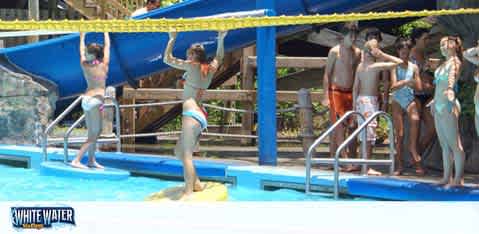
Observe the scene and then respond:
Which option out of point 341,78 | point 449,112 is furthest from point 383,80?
point 449,112

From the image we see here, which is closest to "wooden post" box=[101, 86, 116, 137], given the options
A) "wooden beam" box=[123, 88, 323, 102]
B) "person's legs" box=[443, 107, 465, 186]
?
"wooden beam" box=[123, 88, 323, 102]

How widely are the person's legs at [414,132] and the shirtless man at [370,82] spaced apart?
38 cm

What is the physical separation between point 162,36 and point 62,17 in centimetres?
591

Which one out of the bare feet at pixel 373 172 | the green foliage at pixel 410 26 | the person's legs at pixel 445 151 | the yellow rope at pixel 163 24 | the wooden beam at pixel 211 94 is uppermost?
the green foliage at pixel 410 26

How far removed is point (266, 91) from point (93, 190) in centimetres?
239

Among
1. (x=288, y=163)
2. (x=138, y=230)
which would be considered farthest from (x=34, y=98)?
(x=138, y=230)

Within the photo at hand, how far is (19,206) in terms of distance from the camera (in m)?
6.30

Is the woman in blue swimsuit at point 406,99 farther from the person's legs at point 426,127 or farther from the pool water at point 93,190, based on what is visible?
the pool water at point 93,190

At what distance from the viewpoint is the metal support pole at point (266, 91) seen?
11.8 meters

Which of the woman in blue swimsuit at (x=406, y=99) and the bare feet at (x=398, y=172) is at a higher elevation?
the woman in blue swimsuit at (x=406, y=99)

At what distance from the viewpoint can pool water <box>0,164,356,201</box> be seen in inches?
416

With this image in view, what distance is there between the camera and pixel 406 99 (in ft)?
35.4

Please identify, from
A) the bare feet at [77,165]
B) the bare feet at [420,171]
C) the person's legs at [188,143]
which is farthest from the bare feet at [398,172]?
the bare feet at [77,165]

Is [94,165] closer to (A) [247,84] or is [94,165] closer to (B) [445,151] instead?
(A) [247,84]
